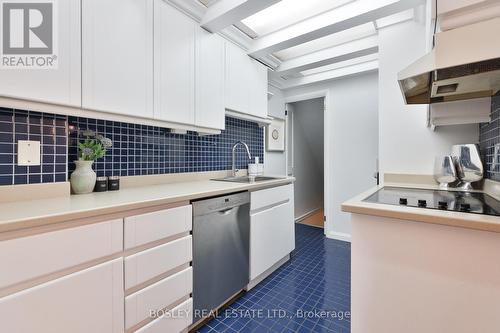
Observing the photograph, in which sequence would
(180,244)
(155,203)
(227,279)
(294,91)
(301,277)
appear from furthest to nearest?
(294,91), (301,277), (227,279), (180,244), (155,203)

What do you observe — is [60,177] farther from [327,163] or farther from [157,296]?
[327,163]

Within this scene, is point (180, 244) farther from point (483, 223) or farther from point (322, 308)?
point (483, 223)

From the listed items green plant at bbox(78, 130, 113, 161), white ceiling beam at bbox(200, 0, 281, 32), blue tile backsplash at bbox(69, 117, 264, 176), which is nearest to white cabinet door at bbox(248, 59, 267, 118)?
blue tile backsplash at bbox(69, 117, 264, 176)

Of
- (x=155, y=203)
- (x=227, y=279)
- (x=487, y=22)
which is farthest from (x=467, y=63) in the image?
(x=227, y=279)

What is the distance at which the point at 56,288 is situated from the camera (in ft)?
2.84

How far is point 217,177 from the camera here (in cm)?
245

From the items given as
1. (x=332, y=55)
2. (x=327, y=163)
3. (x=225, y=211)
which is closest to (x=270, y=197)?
(x=225, y=211)

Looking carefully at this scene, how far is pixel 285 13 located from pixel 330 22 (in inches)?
15.6

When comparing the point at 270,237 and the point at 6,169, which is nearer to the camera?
the point at 6,169

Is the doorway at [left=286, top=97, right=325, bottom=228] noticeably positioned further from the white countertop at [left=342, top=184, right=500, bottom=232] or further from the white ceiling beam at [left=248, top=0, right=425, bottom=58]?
the white countertop at [left=342, top=184, right=500, bottom=232]

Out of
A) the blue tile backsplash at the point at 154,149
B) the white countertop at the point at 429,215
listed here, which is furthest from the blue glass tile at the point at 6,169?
the white countertop at the point at 429,215

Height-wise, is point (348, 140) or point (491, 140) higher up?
point (348, 140)

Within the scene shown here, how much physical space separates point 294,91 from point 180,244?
2969 millimetres

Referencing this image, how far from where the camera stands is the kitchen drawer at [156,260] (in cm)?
109
